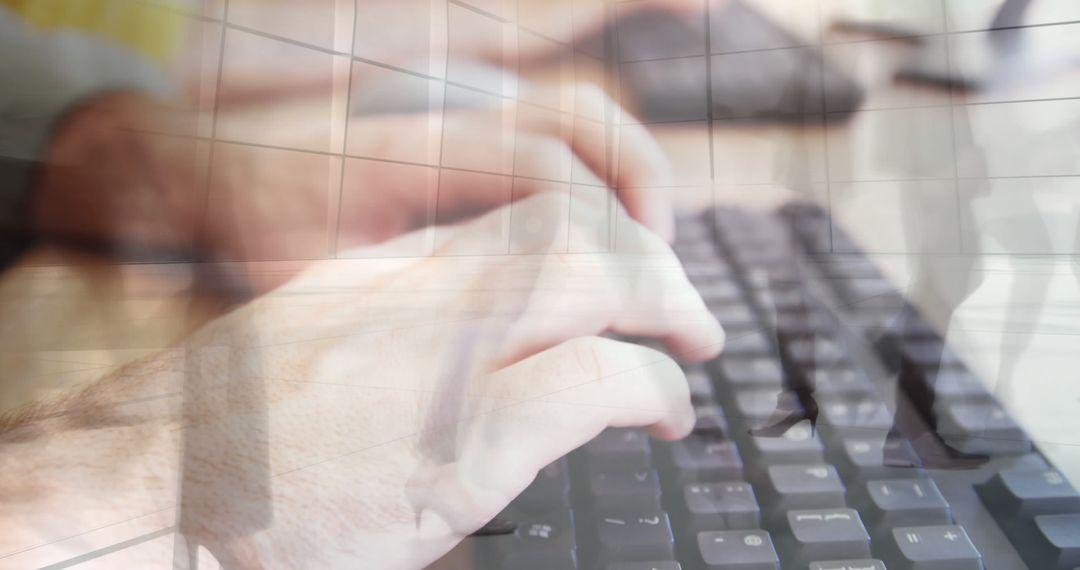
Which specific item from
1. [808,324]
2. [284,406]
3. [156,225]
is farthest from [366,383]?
[808,324]

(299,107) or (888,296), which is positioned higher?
(299,107)

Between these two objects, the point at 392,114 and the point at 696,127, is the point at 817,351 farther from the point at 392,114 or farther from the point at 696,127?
the point at 392,114

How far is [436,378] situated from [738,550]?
0.19 metres

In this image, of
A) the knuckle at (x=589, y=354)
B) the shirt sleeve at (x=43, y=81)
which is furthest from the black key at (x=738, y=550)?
the shirt sleeve at (x=43, y=81)

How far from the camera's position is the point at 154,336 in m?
0.38

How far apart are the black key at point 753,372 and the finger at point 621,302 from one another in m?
0.01

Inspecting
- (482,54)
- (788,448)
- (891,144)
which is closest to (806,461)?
(788,448)

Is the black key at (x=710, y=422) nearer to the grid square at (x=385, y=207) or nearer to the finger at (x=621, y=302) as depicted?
the finger at (x=621, y=302)

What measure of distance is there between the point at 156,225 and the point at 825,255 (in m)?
0.45

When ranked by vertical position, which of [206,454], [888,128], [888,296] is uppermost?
[888,128]

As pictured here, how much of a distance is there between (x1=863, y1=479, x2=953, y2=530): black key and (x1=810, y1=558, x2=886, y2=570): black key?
0.8 inches

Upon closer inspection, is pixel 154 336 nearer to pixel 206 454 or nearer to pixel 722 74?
pixel 206 454

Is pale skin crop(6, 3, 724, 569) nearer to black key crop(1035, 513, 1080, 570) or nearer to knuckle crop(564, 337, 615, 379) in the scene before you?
knuckle crop(564, 337, 615, 379)

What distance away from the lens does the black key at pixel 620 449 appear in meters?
0.33
